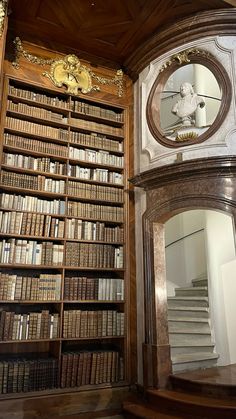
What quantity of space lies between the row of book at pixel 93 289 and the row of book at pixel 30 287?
118 mm

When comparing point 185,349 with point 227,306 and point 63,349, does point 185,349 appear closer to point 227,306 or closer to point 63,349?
point 227,306

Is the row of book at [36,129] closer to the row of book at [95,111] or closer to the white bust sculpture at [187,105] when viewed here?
the row of book at [95,111]

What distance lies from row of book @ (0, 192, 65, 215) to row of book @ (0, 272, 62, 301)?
63 centimetres

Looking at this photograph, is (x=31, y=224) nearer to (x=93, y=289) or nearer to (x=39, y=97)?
(x=93, y=289)

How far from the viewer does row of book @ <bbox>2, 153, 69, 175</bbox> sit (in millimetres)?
3322

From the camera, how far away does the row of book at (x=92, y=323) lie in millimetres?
3182

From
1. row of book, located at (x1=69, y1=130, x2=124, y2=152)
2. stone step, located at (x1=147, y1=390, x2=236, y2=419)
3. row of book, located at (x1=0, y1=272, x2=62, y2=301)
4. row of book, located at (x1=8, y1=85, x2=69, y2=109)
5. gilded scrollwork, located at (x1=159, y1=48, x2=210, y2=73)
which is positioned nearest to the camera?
stone step, located at (x1=147, y1=390, x2=236, y2=419)

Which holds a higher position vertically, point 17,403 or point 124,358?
point 124,358

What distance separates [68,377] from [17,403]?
1.57 ft

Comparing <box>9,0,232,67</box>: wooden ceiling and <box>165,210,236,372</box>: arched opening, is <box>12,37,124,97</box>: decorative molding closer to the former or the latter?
<box>9,0,232,67</box>: wooden ceiling

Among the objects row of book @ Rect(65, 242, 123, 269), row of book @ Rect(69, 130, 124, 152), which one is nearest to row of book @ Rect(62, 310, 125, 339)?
row of book @ Rect(65, 242, 123, 269)

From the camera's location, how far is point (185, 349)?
12.9ft

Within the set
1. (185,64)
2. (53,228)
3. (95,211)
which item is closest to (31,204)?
(53,228)

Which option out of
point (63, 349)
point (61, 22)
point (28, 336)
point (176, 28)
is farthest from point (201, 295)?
point (61, 22)
